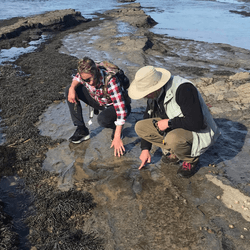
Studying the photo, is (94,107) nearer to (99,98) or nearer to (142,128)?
(99,98)

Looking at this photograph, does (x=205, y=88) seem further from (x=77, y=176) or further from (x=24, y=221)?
(x=24, y=221)

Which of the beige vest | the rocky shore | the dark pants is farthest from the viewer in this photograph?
the dark pants

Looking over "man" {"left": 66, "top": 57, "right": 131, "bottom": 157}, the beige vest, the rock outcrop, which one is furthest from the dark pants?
the rock outcrop

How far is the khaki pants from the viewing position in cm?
268

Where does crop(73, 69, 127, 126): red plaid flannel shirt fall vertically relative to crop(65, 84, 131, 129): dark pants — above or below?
above

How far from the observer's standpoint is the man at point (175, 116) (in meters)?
2.44

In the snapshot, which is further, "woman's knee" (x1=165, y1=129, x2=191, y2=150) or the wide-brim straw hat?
"woman's knee" (x1=165, y1=129, x2=191, y2=150)

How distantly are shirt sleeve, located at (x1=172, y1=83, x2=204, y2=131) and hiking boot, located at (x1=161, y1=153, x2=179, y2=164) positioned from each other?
2.67 feet

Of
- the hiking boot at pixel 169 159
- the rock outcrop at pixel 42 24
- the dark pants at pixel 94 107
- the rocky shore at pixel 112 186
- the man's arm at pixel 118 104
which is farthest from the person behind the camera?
the rock outcrop at pixel 42 24

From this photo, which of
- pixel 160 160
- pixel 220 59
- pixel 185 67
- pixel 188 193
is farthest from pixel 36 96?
pixel 220 59

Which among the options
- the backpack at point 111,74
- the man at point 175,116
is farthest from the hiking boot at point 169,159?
the backpack at point 111,74

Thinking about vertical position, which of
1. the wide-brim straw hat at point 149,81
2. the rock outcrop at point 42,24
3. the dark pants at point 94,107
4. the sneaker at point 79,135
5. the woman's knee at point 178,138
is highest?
the wide-brim straw hat at point 149,81

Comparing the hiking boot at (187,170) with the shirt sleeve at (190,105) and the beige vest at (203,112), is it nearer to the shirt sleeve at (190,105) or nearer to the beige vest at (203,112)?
the beige vest at (203,112)

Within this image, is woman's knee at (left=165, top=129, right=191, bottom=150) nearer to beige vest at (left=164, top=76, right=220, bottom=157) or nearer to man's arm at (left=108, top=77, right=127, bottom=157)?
beige vest at (left=164, top=76, right=220, bottom=157)
